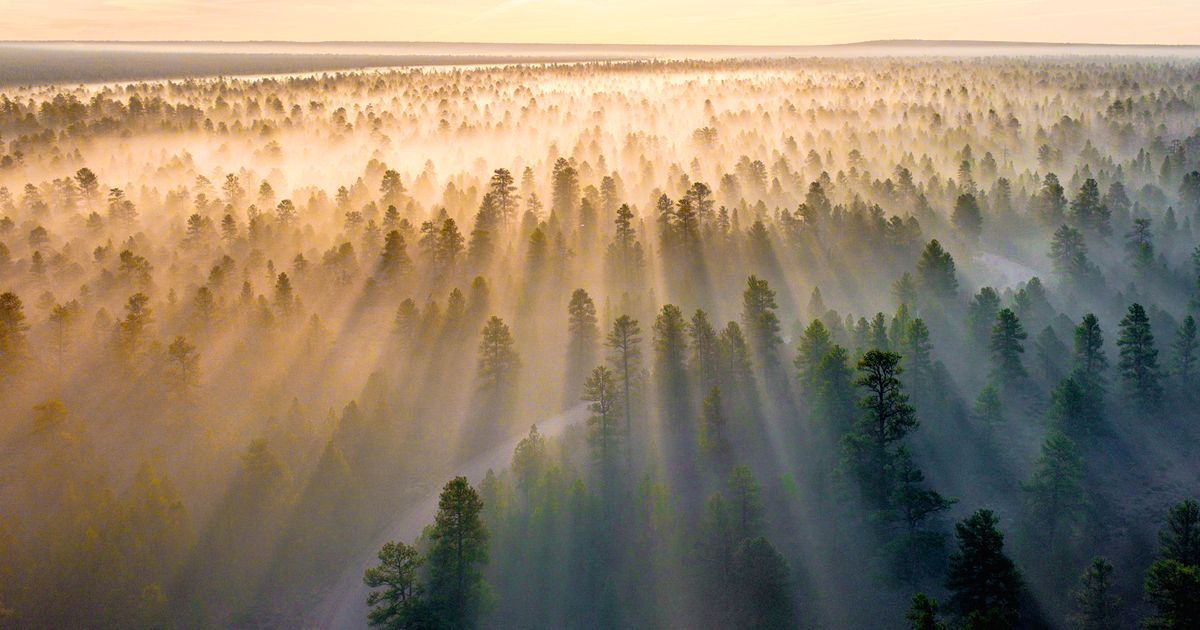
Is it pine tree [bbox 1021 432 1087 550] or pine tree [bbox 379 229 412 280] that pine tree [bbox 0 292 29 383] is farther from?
pine tree [bbox 1021 432 1087 550]

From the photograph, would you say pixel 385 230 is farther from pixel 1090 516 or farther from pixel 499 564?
pixel 1090 516

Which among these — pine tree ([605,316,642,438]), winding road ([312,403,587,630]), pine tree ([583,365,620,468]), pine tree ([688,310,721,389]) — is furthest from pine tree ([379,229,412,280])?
pine tree ([688,310,721,389])

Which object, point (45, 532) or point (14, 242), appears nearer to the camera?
point (45, 532)

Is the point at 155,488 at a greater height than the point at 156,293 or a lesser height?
lesser

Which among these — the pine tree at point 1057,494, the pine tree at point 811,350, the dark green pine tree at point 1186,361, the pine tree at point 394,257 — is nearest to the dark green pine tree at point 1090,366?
the dark green pine tree at point 1186,361

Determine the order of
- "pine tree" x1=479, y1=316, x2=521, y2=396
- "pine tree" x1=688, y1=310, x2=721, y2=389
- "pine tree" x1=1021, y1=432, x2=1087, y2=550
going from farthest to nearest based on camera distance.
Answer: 1. "pine tree" x1=479, y1=316, x2=521, y2=396
2. "pine tree" x1=688, y1=310, x2=721, y2=389
3. "pine tree" x1=1021, y1=432, x2=1087, y2=550

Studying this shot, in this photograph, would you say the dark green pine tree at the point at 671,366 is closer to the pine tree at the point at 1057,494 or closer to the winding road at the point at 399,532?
the winding road at the point at 399,532

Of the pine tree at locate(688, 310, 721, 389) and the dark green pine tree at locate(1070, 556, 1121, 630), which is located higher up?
the pine tree at locate(688, 310, 721, 389)

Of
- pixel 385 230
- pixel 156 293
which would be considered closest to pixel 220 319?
pixel 156 293
